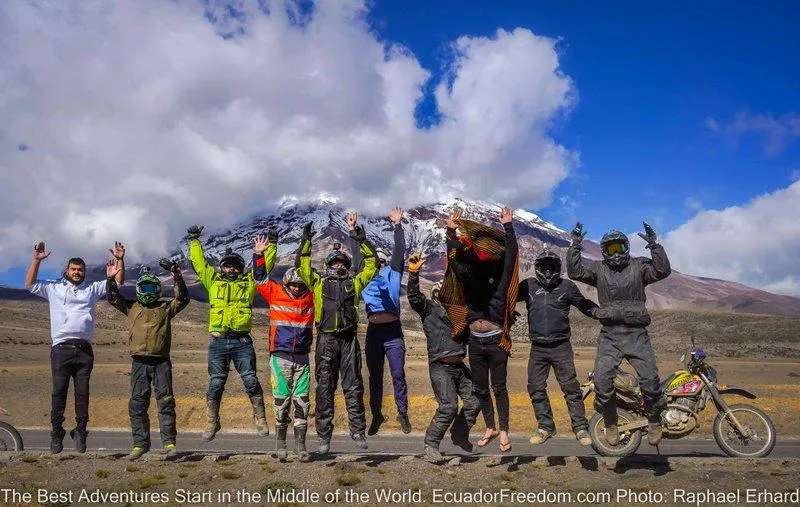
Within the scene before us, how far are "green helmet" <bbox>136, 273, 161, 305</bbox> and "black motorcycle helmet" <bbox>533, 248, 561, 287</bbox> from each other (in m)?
5.46

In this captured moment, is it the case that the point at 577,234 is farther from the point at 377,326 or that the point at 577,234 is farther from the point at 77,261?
the point at 77,261

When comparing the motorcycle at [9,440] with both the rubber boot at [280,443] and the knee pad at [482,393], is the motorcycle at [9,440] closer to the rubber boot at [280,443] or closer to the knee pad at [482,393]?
the rubber boot at [280,443]

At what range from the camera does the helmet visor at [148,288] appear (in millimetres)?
8781

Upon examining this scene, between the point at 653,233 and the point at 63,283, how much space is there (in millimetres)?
8485

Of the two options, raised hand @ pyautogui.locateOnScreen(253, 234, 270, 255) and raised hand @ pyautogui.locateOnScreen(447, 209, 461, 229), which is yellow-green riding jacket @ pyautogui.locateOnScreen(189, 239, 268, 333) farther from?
raised hand @ pyautogui.locateOnScreen(447, 209, 461, 229)

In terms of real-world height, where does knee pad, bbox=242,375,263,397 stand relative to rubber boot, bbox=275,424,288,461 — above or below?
above

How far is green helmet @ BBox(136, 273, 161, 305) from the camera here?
346 inches

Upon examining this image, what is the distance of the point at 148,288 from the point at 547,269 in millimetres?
5758

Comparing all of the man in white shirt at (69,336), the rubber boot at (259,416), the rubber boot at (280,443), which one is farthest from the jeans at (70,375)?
the rubber boot at (280,443)

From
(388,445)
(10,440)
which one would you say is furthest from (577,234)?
(10,440)

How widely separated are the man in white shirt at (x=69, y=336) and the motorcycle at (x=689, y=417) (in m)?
7.50

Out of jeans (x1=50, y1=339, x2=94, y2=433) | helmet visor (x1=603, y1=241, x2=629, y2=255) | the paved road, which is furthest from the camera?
the paved road

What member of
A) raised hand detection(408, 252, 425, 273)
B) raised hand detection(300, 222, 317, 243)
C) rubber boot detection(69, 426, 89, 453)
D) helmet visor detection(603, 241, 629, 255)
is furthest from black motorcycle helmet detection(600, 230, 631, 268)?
rubber boot detection(69, 426, 89, 453)

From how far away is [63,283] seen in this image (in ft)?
29.9
